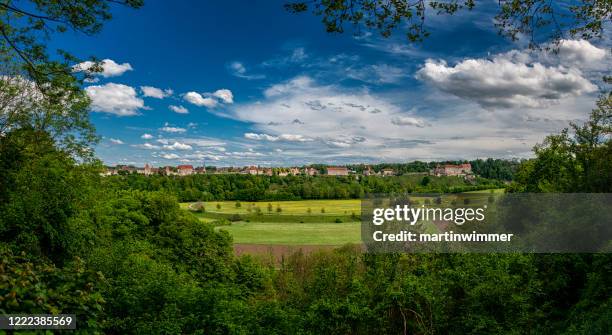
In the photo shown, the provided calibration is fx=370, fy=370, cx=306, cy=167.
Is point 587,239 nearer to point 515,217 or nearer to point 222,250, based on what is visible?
point 515,217

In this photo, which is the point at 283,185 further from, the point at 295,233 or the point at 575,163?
the point at 575,163

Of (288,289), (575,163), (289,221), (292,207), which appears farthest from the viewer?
(292,207)

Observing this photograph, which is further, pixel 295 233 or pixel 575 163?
pixel 295 233

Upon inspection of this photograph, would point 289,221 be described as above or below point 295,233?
above

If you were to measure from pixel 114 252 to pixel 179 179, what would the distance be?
43.3m

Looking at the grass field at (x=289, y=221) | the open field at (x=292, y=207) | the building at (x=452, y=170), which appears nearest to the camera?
the grass field at (x=289, y=221)

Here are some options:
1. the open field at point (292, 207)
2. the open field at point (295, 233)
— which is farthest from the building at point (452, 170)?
the open field at point (295, 233)

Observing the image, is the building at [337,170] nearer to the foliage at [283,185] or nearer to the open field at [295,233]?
the foliage at [283,185]

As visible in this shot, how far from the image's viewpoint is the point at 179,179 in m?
54.2

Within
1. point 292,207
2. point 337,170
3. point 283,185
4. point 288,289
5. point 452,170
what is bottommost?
point 292,207

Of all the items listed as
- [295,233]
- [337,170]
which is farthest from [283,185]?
[337,170]

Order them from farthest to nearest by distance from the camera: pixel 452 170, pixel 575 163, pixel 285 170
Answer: pixel 285 170 < pixel 452 170 < pixel 575 163

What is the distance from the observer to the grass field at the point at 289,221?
44.9m

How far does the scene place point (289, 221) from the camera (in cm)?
5647
